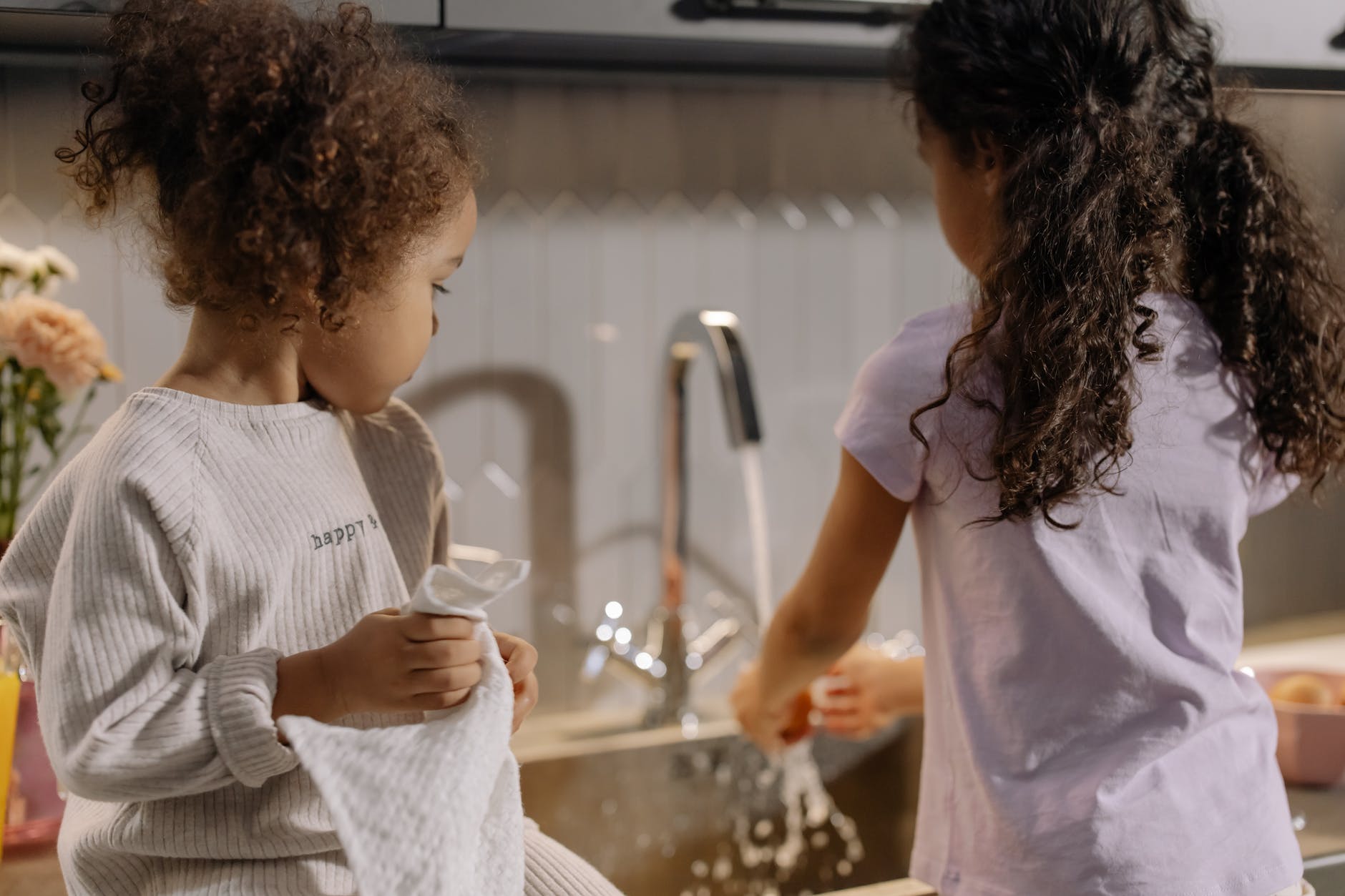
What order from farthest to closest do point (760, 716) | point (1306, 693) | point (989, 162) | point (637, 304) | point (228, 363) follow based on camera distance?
1. point (637, 304)
2. point (1306, 693)
3. point (760, 716)
4. point (989, 162)
5. point (228, 363)

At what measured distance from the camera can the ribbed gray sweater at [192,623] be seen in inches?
23.4

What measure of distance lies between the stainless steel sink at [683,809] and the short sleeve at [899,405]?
56 centimetres

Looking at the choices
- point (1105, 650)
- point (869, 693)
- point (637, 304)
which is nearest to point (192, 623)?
point (1105, 650)

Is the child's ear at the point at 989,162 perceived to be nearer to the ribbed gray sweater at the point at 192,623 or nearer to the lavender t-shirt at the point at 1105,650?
the lavender t-shirt at the point at 1105,650

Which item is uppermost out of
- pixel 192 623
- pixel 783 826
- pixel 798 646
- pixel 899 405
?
pixel 899 405

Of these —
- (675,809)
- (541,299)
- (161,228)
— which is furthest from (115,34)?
(675,809)

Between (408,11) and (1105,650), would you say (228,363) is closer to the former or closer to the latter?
(408,11)

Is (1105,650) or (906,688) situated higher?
(1105,650)

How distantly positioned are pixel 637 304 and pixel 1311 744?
0.81 meters

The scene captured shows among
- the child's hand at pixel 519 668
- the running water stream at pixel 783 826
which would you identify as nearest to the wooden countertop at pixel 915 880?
the running water stream at pixel 783 826

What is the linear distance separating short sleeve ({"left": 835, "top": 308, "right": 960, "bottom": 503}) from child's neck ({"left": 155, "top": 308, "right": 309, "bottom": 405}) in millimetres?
375

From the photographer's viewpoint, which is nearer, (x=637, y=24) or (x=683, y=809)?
(x=637, y=24)

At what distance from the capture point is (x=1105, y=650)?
77 centimetres

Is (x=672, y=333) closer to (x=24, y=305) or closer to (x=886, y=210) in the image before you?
(x=886, y=210)
